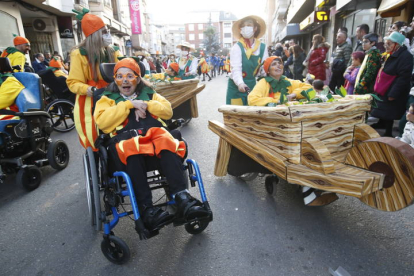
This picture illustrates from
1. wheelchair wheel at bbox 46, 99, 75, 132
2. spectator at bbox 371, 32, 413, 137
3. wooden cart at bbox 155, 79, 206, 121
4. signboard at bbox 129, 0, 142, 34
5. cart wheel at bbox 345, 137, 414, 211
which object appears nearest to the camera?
cart wheel at bbox 345, 137, 414, 211

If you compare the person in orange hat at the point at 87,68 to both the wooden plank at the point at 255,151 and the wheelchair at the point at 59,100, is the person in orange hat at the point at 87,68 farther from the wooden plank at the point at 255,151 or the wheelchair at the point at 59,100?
the wheelchair at the point at 59,100

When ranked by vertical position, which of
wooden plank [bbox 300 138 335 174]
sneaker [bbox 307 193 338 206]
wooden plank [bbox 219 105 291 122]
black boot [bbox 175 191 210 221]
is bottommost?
sneaker [bbox 307 193 338 206]

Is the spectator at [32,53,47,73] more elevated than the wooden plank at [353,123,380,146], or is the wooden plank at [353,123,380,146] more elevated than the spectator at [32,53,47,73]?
the spectator at [32,53,47,73]

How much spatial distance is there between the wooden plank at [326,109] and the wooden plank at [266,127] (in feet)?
0.28

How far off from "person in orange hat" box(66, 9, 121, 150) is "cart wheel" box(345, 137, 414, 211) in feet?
8.35

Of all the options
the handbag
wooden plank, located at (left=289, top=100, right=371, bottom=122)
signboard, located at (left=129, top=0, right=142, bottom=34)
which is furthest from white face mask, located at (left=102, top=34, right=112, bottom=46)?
signboard, located at (left=129, top=0, right=142, bottom=34)

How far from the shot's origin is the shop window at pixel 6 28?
433 inches

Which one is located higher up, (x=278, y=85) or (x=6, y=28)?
(x=6, y=28)

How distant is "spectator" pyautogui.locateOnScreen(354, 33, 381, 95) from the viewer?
4.76m

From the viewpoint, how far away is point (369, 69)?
15.8 feet

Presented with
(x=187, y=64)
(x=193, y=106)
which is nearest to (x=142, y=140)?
(x=193, y=106)

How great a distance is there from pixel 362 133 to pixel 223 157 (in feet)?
4.84

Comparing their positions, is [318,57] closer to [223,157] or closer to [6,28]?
[223,157]

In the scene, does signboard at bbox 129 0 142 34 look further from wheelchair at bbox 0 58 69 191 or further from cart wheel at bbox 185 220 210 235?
cart wheel at bbox 185 220 210 235
